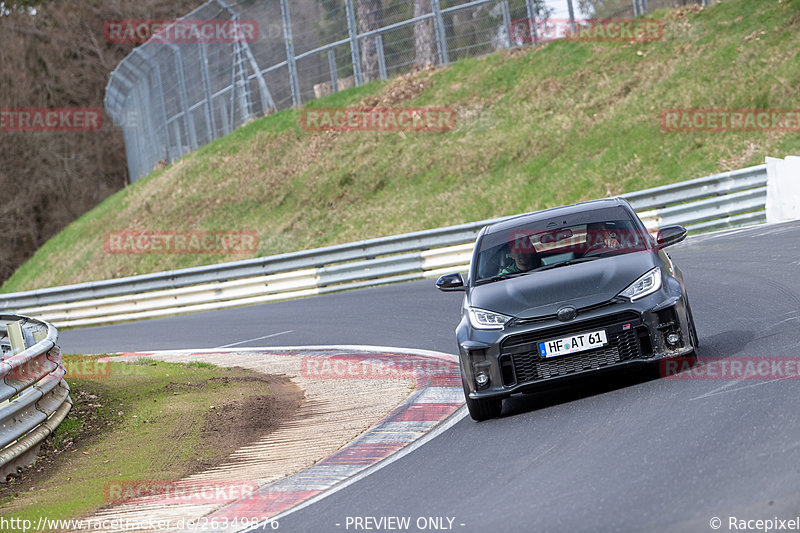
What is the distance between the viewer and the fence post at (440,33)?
1189 inches

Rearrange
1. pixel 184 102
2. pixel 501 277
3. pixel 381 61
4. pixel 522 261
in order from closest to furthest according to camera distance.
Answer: pixel 501 277, pixel 522 261, pixel 381 61, pixel 184 102

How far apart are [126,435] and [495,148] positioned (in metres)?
19.6

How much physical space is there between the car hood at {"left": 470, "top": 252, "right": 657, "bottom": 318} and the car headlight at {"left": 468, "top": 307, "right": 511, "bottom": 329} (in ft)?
0.12

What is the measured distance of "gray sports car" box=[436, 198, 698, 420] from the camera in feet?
24.9

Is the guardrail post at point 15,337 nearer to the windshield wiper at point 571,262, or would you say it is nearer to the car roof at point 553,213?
the car roof at point 553,213

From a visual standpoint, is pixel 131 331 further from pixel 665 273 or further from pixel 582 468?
pixel 582 468

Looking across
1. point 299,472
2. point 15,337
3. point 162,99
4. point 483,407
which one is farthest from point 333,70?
point 299,472

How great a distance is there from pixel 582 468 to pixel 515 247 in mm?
3124

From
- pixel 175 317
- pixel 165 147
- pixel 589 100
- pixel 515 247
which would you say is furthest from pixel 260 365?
pixel 165 147

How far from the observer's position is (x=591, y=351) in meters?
7.58

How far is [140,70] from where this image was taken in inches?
1651

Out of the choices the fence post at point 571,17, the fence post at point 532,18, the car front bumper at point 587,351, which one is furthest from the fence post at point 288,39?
the car front bumper at point 587,351

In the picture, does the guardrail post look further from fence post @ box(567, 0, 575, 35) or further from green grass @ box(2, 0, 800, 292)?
fence post @ box(567, 0, 575, 35)

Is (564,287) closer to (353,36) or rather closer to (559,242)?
(559,242)
